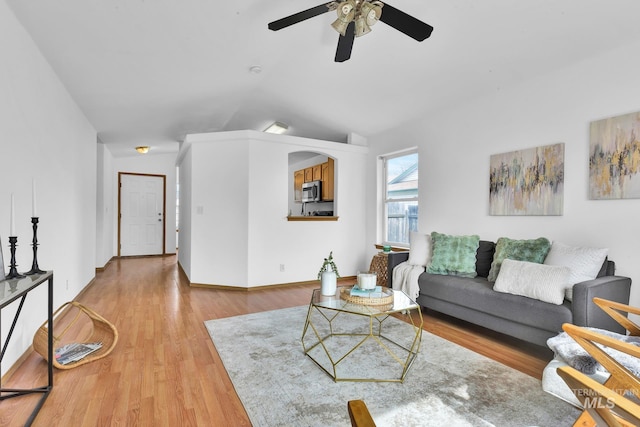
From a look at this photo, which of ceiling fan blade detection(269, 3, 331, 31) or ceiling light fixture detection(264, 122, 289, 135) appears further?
ceiling light fixture detection(264, 122, 289, 135)

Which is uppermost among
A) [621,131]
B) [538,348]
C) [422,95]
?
[422,95]

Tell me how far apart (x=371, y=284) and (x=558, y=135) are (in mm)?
2260

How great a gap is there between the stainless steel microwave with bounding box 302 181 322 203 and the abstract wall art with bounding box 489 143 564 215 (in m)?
3.55

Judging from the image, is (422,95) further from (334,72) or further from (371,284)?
(371,284)

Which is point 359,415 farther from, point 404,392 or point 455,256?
point 455,256

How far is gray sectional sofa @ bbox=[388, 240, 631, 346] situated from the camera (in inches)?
89.7

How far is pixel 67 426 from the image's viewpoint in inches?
65.4

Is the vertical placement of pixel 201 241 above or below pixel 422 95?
below

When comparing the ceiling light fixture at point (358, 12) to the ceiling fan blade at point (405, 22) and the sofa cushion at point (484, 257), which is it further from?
the sofa cushion at point (484, 257)

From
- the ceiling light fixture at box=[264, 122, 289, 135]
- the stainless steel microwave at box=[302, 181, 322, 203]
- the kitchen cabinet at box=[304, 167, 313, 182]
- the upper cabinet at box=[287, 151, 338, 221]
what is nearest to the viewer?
the ceiling light fixture at box=[264, 122, 289, 135]

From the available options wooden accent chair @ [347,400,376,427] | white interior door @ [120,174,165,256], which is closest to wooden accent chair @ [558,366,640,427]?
wooden accent chair @ [347,400,376,427]

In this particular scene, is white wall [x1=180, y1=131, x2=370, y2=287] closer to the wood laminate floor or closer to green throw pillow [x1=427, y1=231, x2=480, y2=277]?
the wood laminate floor

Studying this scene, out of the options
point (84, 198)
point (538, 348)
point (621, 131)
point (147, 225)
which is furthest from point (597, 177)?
point (147, 225)

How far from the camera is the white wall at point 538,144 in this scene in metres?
2.67
